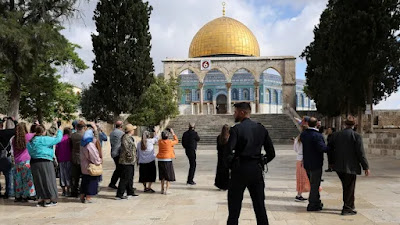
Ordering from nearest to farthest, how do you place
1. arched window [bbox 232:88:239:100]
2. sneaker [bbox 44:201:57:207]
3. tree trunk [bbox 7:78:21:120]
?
1. sneaker [bbox 44:201:57:207]
2. tree trunk [bbox 7:78:21:120]
3. arched window [bbox 232:88:239:100]

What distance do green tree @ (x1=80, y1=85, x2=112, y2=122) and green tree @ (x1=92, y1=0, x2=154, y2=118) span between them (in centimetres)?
252

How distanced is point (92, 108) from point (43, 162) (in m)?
21.4

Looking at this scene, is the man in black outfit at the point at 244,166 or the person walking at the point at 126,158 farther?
the person walking at the point at 126,158

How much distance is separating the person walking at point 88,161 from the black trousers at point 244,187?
4021mm

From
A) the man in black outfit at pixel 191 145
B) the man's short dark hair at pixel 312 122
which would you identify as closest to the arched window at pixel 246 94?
the man in black outfit at pixel 191 145

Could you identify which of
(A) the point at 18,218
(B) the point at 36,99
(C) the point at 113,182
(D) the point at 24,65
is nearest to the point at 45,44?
(D) the point at 24,65

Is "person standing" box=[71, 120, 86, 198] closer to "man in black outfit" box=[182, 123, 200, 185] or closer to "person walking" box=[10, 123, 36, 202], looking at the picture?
"person walking" box=[10, 123, 36, 202]

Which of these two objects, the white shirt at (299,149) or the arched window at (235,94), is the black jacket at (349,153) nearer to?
the white shirt at (299,149)

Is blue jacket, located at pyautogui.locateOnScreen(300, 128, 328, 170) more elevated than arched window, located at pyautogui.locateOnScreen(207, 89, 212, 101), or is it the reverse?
arched window, located at pyautogui.locateOnScreen(207, 89, 212, 101)

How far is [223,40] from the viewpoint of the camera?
5662cm

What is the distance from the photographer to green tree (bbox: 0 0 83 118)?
13828 mm

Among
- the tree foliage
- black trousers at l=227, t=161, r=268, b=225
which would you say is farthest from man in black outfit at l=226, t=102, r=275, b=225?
the tree foliage

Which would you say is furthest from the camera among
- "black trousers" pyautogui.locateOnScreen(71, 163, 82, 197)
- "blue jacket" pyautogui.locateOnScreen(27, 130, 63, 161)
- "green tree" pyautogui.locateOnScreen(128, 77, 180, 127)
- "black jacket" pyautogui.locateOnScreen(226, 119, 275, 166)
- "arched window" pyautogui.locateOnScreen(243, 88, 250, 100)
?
"arched window" pyautogui.locateOnScreen(243, 88, 250, 100)

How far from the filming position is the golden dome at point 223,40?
186 ft
